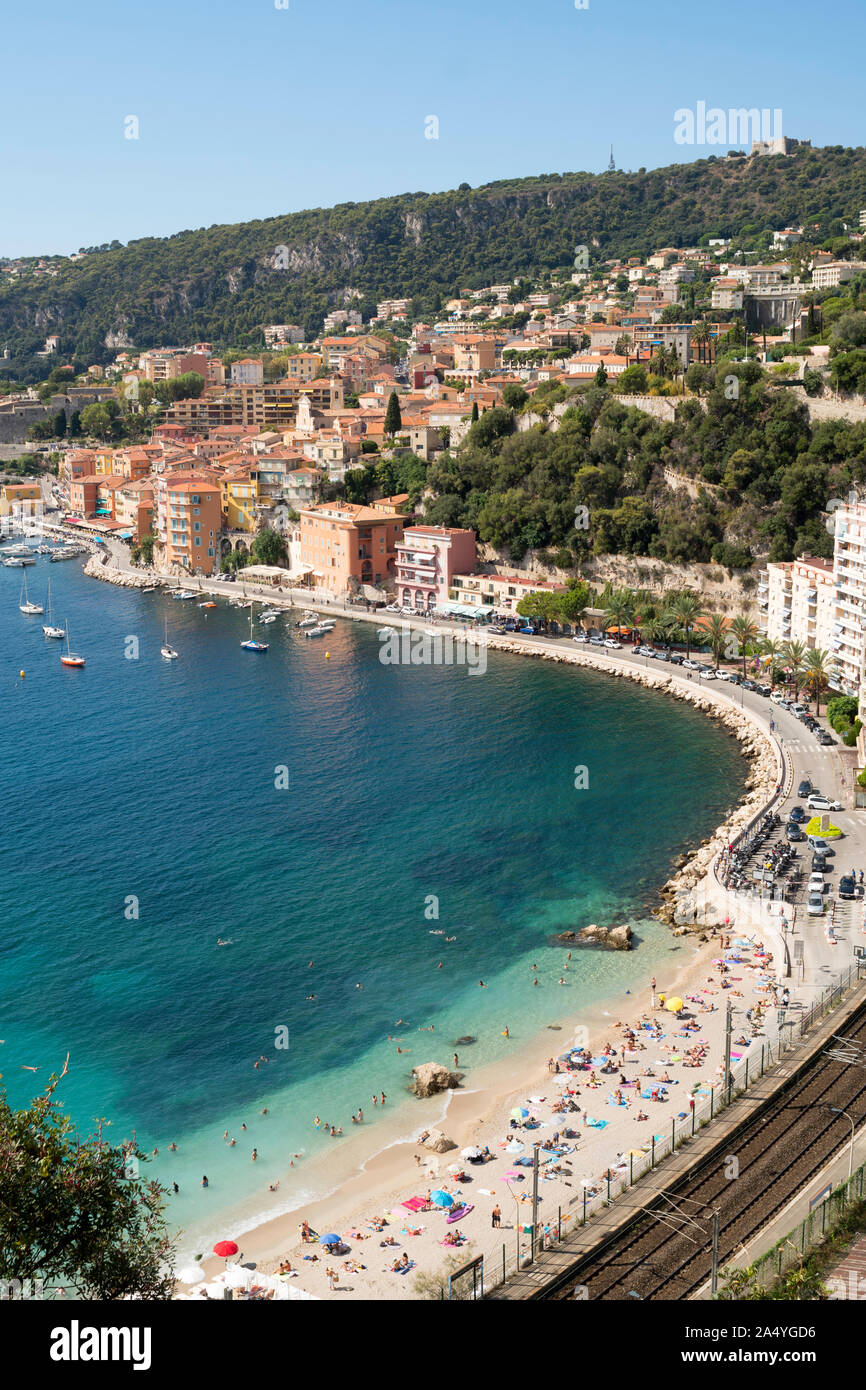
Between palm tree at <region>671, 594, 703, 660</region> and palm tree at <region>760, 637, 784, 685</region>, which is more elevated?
palm tree at <region>671, 594, 703, 660</region>

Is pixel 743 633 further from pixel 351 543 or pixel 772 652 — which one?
pixel 351 543

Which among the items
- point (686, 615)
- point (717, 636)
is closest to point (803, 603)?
point (717, 636)

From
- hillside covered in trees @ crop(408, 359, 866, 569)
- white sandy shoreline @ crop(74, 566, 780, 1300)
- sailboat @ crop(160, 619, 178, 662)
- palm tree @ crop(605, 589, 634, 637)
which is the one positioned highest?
hillside covered in trees @ crop(408, 359, 866, 569)

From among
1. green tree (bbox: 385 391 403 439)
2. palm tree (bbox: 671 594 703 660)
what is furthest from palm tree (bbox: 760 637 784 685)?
green tree (bbox: 385 391 403 439)

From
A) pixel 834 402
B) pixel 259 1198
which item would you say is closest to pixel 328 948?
pixel 259 1198

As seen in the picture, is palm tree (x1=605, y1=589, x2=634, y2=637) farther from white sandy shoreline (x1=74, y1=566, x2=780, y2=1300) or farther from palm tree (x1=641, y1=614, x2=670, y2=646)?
white sandy shoreline (x1=74, y1=566, x2=780, y2=1300)

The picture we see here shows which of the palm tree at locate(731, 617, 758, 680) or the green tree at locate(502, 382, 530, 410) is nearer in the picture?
the palm tree at locate(731, 617, 758, 680)

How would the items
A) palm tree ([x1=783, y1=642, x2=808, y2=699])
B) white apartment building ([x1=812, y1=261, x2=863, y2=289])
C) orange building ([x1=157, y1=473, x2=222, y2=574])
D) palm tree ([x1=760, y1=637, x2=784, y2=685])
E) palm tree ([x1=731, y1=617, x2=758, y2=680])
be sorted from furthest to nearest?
1. white apartment building ([x1=812, y1=261, x2=863, y2=289])
2. orange building ([x1=157, y1=473, x2=222, y2=574])
3. palm tree ([x1=731, y1=617, x2=758, y2=680])
4. palm tree ([x1=760, y1=637, x2=784, y2=685])
5. palm tree ([x1=783, y1=642, x2=808, y2=699])

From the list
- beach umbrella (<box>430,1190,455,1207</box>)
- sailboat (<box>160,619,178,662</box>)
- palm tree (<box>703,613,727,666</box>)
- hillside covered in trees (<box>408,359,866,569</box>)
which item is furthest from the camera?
sailboat (<box>160,619,178,662</box>)
